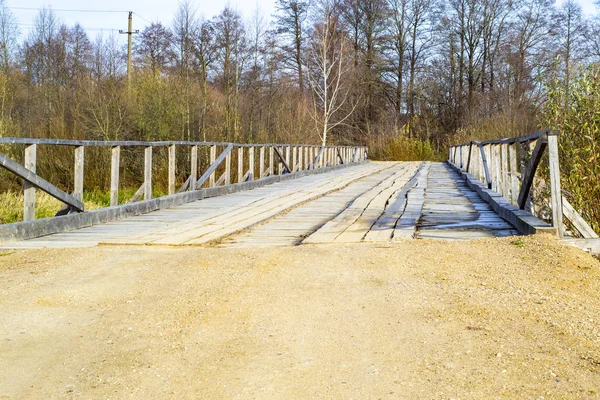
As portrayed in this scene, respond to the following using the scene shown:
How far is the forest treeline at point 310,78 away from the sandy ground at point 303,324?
52.8 ft

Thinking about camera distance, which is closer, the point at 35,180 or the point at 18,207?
the point at 35,180

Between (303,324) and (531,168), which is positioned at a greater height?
(531,168)

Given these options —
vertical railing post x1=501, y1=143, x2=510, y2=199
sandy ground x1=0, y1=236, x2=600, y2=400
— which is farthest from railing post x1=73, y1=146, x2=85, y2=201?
vertical railing post x1=501, y1=143, x2=510, y2=199

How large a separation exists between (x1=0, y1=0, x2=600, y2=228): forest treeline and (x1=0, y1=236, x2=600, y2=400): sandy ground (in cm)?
1608

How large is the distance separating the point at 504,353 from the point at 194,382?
150 centimetres

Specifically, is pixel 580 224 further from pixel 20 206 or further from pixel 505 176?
pixel 20 206

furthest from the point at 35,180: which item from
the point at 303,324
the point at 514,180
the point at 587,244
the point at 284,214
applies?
the point at 514,180

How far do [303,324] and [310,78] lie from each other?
32258 millimetres

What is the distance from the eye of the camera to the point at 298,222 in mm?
8242

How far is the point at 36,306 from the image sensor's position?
4148 mm

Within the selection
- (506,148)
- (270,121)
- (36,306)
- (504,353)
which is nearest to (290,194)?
(506,148)

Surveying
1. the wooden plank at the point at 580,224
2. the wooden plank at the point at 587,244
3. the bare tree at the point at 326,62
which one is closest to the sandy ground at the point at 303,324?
the wooden plank at the point at 587,244

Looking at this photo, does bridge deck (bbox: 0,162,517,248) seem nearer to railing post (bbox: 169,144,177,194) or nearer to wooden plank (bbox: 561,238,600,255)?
railing post (bbox: 169,144,177,194)

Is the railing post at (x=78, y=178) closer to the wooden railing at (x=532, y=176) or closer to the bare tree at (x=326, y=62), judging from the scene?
the wooden railing at (x=532, y=176)
